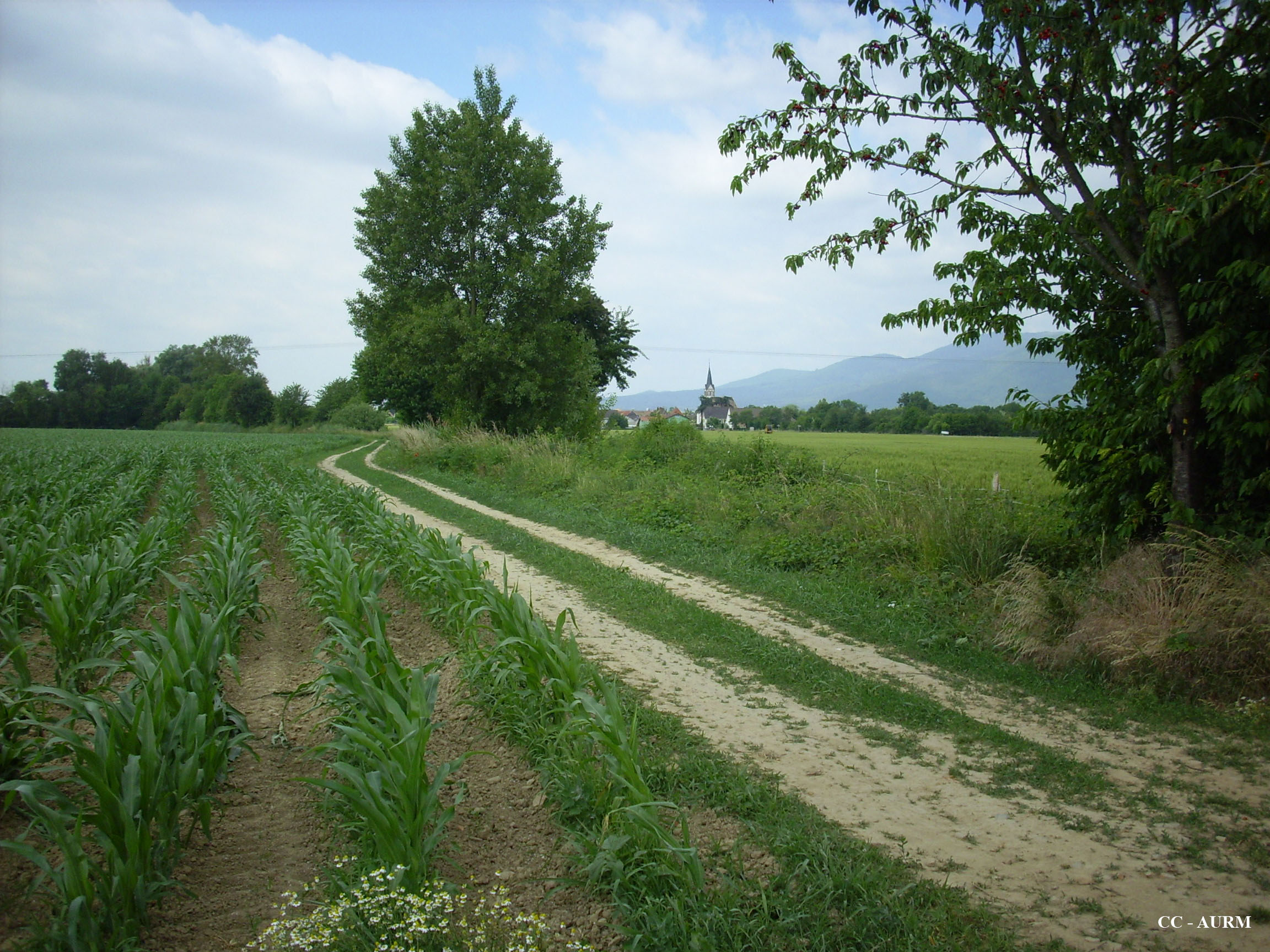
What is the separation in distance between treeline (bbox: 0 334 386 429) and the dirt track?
160 feet

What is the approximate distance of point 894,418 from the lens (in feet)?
137

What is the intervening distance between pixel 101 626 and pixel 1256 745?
25.6 feet

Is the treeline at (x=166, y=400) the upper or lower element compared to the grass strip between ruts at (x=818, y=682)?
upper

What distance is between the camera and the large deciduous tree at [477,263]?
24.1 m

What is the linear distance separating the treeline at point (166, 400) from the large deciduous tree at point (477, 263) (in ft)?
85.7

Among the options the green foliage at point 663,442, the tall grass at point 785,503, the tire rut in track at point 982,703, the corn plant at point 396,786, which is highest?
the green foliage at point 663,442

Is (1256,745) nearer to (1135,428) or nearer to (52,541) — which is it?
(1135,428)

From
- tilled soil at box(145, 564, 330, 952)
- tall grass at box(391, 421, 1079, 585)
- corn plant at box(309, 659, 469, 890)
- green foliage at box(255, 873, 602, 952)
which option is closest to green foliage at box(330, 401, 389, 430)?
tall grass at box(391, 421, 1079, 585)

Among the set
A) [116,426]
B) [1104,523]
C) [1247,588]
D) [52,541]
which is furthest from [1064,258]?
[116,426]

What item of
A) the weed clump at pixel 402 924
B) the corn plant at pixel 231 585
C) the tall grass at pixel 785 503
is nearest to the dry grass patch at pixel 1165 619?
the tall grass at pixel 785 503

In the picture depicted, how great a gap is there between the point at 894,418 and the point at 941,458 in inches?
896

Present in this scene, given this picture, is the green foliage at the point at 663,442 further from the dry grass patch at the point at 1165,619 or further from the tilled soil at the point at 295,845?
the tilled soil at the point at 295,845

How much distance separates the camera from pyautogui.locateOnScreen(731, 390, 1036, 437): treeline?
3412cm

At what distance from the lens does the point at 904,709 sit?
16.6ft
